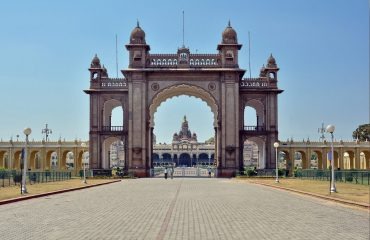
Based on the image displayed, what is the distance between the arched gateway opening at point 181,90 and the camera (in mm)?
58594

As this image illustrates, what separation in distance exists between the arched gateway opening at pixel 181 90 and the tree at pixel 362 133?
1984 inches

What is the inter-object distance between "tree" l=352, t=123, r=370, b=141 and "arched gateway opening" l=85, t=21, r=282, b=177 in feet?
165

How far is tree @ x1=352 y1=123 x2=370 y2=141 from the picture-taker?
345ft

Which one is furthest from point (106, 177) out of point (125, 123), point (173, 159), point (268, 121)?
point (173, 159)

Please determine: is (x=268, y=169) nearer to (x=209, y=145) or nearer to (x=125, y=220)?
(x=125, y=220)

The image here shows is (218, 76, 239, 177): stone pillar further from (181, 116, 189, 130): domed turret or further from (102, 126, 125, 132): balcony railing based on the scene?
(181, 116, 189, 130): domed turret

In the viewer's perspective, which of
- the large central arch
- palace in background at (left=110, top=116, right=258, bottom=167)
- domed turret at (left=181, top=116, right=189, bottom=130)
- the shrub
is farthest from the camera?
domed turret at (left=181, top=116, right=189, bottom=130)

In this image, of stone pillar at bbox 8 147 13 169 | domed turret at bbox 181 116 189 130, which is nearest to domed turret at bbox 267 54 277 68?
stone pillar at bbox 8 147 13 169

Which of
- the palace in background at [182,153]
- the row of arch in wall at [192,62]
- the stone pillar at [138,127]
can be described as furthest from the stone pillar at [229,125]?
the palace in background at [182,153]

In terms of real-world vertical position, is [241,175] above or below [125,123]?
below

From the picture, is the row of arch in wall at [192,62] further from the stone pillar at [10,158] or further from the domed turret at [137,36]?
the stone pillar at [10,158]

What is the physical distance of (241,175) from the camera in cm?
5681

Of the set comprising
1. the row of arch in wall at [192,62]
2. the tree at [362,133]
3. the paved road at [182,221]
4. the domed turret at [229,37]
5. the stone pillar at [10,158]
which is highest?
the domed turret at [229,37]

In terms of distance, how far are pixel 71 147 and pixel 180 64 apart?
22.7m
